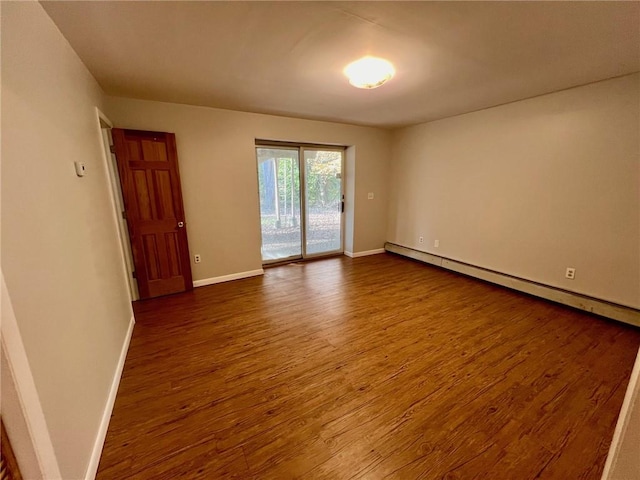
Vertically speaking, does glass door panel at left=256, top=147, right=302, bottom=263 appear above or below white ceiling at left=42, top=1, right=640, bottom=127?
below

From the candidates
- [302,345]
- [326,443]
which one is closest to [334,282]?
[302,345]

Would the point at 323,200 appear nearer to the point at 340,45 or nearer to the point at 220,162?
the point at 220,162

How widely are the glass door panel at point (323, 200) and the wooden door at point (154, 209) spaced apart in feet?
6.77

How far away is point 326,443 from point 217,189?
3.11 metres

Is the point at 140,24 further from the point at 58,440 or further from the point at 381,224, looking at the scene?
the point at 381,224

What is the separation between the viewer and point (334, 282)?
3.73m

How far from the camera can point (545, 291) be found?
300cm

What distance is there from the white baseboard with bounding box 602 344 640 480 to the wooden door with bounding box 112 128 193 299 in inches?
145

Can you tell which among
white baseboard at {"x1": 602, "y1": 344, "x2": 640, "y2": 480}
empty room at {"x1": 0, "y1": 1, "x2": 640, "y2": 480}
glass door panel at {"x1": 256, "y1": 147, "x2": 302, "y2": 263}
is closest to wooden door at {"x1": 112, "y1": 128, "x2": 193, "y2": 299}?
empty room at {"x1": 0, "y1": 1, "x2": 640, "y2": 480}

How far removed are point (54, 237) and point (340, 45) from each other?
6.61ft

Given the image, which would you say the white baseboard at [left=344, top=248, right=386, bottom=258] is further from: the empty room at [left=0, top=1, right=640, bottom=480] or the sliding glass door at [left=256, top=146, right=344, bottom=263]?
the empty room at [left=0, top=1, right=640, bottom=480]

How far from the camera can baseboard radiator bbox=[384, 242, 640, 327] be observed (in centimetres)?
251

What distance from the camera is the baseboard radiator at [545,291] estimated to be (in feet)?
8.23

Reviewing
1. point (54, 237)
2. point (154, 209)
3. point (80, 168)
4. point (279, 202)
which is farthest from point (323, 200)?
point (54, 237)
